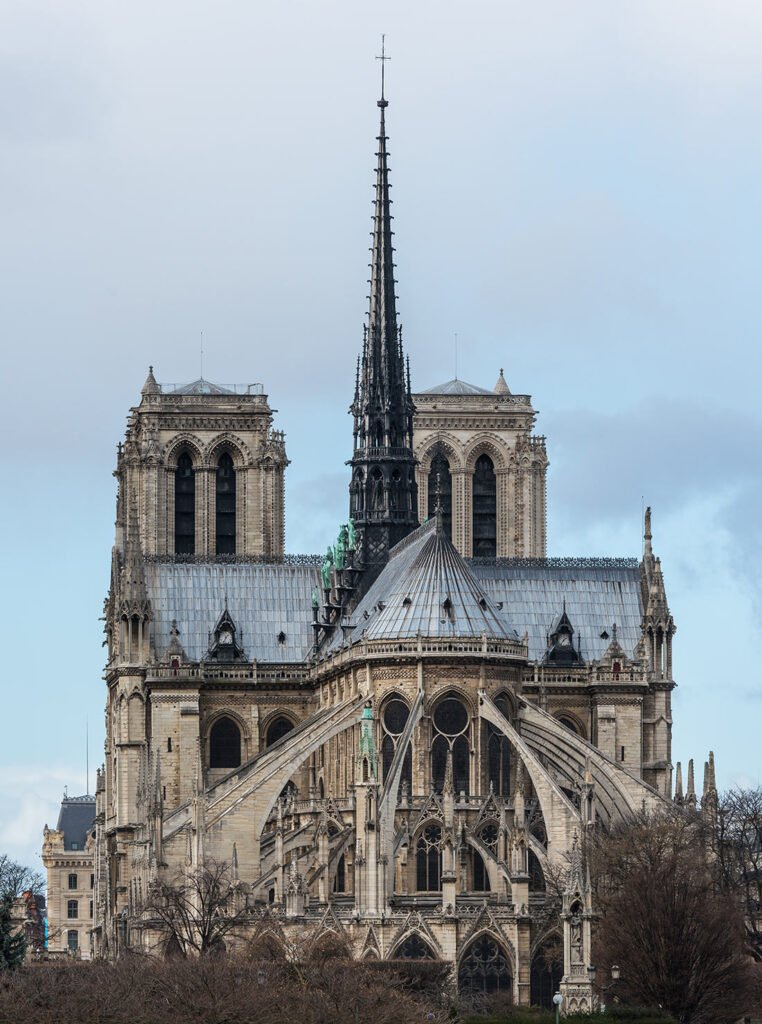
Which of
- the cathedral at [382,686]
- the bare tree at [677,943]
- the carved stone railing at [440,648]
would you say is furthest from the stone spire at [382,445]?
the bare tree at [677,943]

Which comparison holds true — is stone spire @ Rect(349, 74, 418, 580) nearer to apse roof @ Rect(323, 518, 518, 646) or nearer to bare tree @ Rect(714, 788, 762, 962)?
apse roof @ Rect(323, 518, 518, 646)

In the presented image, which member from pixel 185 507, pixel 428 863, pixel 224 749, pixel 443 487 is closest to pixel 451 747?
pixel 428 863

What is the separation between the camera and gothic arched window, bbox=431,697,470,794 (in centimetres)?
15350

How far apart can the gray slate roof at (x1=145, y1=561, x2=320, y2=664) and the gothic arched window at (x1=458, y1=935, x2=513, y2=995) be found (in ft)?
91.1

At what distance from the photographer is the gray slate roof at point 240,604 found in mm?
170875

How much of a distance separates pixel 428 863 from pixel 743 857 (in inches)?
498

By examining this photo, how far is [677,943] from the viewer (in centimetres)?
13175

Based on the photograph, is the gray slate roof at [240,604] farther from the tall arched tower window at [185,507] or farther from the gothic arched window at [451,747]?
the gothic arched window at [451,747]

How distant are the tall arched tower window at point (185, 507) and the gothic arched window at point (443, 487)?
11.4m

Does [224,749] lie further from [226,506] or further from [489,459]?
[489,459]

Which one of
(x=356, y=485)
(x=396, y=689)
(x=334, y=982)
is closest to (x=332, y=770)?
(x=396, y=689)

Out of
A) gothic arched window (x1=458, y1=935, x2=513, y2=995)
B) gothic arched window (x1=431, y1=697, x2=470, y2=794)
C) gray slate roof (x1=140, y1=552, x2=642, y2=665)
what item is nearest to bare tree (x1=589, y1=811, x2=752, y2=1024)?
gothic arched window (x1=458, y1=935, x2=513, y2=995)

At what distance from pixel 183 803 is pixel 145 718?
266 inches

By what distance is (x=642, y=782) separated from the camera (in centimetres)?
15838
